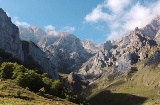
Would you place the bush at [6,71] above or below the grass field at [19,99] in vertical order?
above

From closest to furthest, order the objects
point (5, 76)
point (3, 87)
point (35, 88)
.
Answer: point (3, 87) < point (35, 88) < point (5, 76)

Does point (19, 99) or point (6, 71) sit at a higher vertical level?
point (6, 71)

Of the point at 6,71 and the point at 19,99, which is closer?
the point at 19,99

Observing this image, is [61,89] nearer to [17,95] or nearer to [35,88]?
[35,88]

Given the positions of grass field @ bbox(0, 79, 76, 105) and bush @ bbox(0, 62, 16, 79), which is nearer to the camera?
grass field @ bbox(0, 79, 76, 105)

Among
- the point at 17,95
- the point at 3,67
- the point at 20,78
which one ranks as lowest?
the point at 17,95

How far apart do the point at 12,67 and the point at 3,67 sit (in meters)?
6.27

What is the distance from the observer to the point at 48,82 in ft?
437

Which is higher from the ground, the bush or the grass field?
the bush

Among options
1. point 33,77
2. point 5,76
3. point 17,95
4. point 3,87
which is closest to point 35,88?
point 33,77

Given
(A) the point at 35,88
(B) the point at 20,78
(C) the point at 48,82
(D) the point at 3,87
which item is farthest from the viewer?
(C) the point at 48,82

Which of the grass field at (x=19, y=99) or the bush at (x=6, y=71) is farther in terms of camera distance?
the bush at (x=6, y=71)

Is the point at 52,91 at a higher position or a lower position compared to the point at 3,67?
lower

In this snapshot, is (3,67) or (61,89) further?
(61,89)
